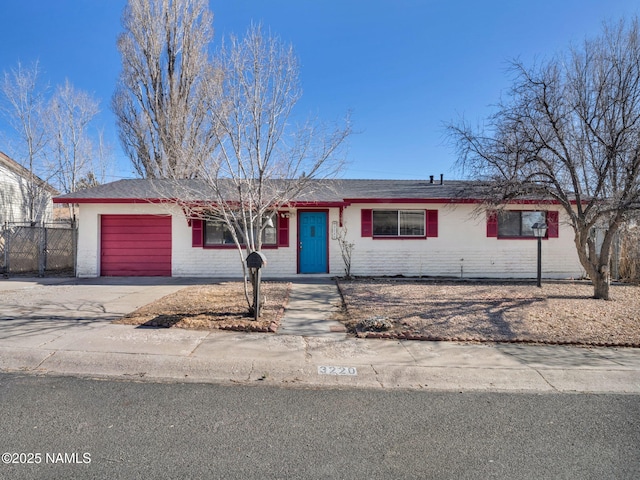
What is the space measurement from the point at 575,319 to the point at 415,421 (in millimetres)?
5726

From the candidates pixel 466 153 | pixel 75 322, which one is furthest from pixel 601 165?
pixel 75 322

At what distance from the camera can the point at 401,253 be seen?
13.4 metres

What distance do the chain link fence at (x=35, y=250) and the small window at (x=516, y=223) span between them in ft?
49.8

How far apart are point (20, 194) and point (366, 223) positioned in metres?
18.2

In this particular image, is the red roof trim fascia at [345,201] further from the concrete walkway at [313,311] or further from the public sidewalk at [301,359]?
the public sidewalk at [301,359]

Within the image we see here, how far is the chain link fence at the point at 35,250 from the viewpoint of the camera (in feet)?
43.7

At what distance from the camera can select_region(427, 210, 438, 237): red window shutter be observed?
44.1 ft

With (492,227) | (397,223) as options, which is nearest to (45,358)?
(397,223)

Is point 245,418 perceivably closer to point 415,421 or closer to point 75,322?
point 415,421

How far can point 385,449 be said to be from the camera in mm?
3070

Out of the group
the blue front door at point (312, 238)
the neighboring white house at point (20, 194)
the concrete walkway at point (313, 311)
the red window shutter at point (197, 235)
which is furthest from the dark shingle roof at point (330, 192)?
the neighboring white house at point (20, 194)

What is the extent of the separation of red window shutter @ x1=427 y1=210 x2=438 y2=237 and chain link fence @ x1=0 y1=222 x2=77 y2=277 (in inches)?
490

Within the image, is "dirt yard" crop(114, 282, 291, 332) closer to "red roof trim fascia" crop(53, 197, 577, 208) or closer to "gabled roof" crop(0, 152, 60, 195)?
"red roof trim fascia" crop(53, 197, 577, 208)

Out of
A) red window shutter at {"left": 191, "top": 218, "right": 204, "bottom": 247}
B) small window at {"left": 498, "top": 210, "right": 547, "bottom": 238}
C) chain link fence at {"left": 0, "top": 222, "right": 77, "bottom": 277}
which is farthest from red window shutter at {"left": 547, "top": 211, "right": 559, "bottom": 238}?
chain link fence at {"left": 0, "top": 222, "right": 77, "bottom": 277}
